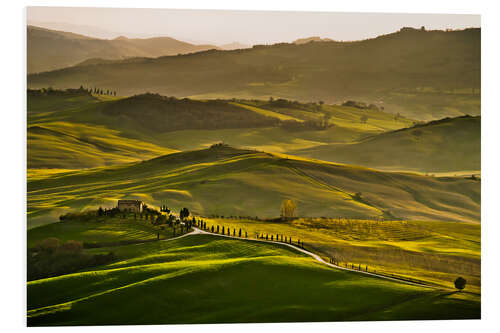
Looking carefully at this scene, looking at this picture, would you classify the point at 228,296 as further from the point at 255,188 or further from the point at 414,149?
the point at 414,149

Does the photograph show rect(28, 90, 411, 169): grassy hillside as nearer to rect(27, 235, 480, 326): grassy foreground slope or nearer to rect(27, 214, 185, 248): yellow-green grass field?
rect(27, 214, 185, 248): yellow-green grass field

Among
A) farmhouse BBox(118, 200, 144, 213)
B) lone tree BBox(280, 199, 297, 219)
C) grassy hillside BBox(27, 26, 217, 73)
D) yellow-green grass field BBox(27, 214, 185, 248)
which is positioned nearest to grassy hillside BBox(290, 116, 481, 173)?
lone tree BBox(280, 199, 297, 219)

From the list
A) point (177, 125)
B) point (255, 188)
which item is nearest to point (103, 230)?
point (255, 188)

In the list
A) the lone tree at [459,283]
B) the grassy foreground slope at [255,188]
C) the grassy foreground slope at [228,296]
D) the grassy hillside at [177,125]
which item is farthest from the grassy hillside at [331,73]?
the grassy foreground slope at [228,296]

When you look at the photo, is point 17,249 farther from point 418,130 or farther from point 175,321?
point 418,130

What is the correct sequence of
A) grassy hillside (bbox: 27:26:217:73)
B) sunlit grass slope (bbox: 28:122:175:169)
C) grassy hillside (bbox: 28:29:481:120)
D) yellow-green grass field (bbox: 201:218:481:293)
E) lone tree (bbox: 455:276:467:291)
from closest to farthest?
lone tree (bbox: 455:276:467:291) → yellow-green grass field (bbox: 201:218:481:293) → grassy hillside (bbox: 27:26:217:73) → sunlit grass slope (bbox: 28:122:175:169) → grassy hillside (bbox: 28:29:481:120)

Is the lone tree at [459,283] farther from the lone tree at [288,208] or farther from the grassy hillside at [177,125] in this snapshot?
the grassy hillside at [177,125]
